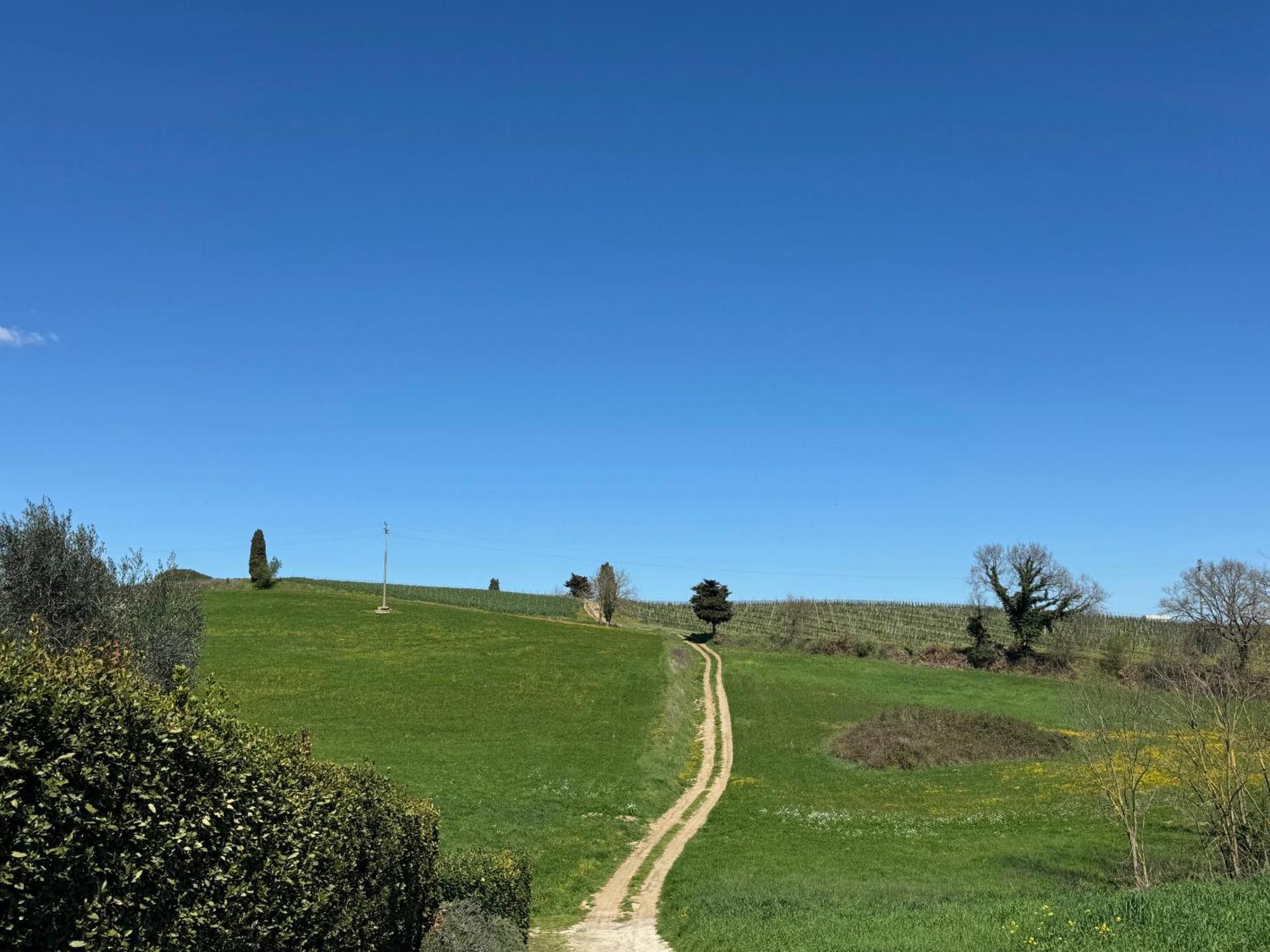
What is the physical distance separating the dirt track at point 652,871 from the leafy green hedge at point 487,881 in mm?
2559

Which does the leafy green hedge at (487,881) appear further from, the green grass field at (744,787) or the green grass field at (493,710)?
the green grass field at (493,710)

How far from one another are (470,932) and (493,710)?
40523 mm

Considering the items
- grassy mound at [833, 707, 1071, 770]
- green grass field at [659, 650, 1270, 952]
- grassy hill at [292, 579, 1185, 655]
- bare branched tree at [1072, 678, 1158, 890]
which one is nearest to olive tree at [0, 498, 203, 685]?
green grass field at [659, 650, 1270, 952]

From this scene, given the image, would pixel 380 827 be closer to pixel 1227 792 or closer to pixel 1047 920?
pixel 1047 920

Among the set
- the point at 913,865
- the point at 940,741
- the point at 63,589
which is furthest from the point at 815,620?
the point at 63,589

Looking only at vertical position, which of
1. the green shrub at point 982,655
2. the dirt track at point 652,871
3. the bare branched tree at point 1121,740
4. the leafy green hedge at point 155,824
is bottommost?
the dirt track at point 652,871

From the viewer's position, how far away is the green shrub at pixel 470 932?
49.3 ft

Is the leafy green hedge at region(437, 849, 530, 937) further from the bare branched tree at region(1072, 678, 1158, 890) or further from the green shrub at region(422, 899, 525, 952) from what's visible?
the bare branched tree at region(1072, 678, 1158, 890)

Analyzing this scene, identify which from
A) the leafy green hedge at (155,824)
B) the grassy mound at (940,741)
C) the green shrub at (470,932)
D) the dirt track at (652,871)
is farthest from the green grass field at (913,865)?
the leafy green hedge at (155,824)

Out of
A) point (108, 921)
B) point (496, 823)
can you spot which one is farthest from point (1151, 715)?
point (108, 921)

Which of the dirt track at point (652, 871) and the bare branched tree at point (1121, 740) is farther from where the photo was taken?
the bare branched tree at point (1121, 740)

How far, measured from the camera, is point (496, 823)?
107 ft

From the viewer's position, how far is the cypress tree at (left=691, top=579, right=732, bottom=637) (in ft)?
335

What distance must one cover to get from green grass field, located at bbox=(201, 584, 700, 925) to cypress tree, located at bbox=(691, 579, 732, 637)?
497 inches
